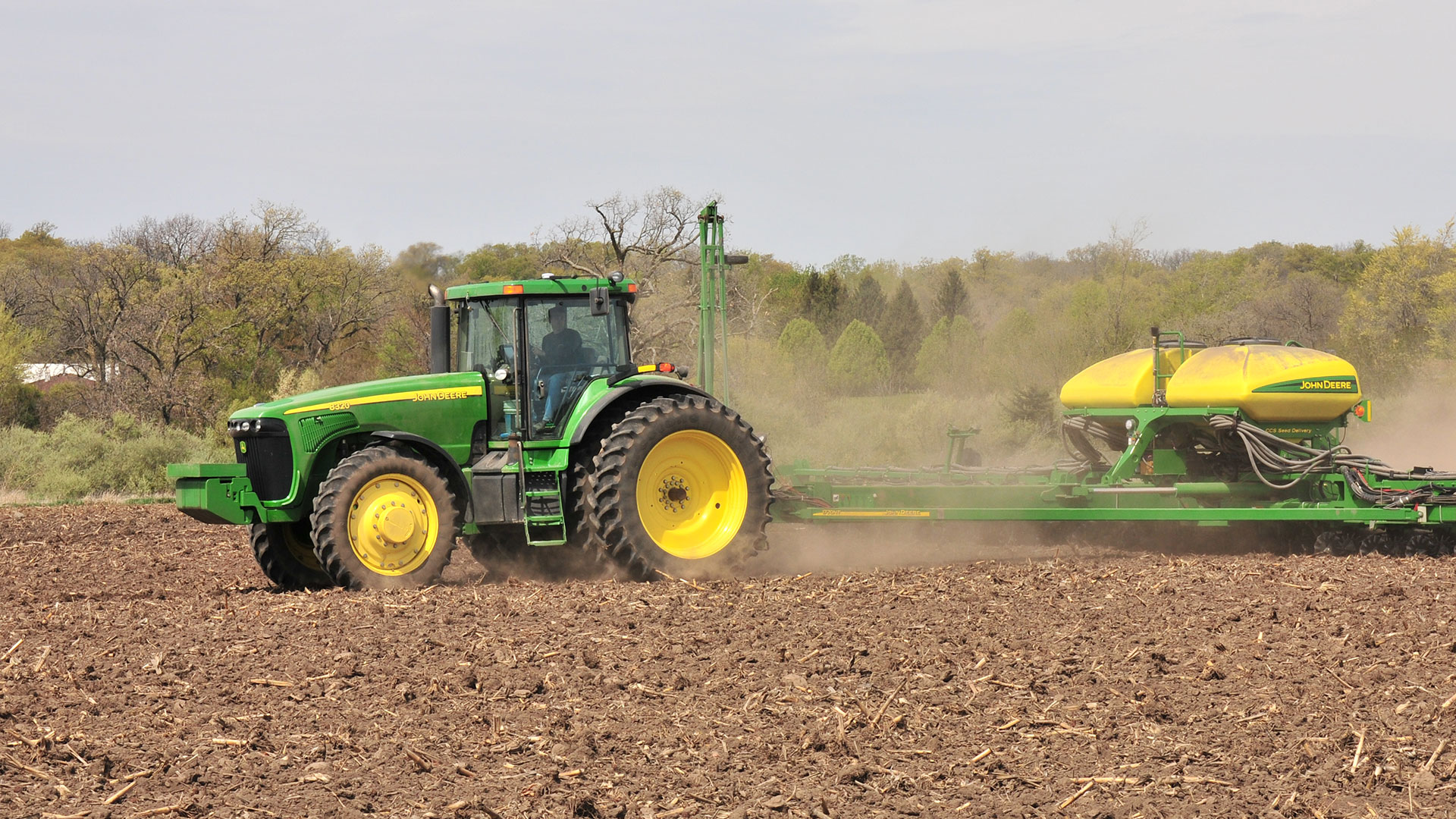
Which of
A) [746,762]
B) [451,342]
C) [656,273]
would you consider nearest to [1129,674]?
[746,762]

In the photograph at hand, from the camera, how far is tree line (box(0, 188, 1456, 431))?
90.7ft

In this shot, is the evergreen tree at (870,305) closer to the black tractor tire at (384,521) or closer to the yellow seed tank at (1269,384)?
the yellow seed tank at (1269,384)

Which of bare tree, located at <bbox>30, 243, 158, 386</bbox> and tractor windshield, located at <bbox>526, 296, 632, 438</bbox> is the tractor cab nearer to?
tractor windshield, located at <bbox>526, 296, 632, 438</bbox>

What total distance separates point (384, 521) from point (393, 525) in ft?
0.22

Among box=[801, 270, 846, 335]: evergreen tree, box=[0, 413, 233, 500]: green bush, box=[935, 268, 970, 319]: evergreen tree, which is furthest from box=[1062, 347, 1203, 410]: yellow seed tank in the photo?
box=[801, 270, 846, 335]: evergreen tree

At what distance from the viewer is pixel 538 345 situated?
31.5 ft

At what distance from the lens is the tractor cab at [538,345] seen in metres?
9.50

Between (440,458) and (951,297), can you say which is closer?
(440,458)

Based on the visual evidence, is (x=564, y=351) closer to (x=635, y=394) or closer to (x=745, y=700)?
(x=635, y=394)

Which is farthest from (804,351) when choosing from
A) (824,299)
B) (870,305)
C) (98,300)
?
(98,300)

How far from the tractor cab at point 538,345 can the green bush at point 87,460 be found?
1386 centimetres

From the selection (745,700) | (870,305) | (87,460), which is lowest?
(87,460)

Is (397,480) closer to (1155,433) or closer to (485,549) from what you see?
(485,549)

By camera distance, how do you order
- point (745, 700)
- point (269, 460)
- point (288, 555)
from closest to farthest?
point (745, 700), point (269, 460), point (288, 555)
